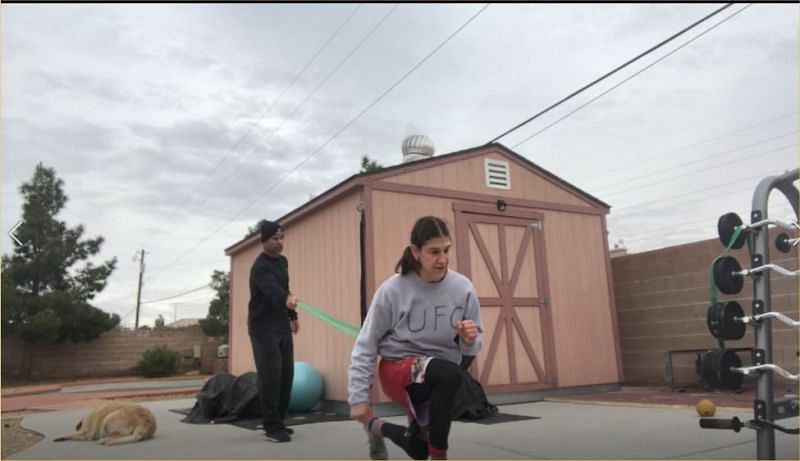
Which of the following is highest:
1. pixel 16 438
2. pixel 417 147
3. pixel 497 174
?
pixel 417 147

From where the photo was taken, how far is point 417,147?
753cm

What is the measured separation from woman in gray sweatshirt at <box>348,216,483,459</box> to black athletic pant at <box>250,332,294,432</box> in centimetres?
180

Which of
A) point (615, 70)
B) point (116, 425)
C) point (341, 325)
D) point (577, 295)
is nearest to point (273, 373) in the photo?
point (116, 425)

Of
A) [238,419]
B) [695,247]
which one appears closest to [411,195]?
[238,419]

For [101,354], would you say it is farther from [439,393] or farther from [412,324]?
[439,393]

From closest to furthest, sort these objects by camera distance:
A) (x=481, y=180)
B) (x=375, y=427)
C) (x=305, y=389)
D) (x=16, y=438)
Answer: (x=375, y=427) → (x=16, y=438) → (x=305, y=389) → (x=481, y=180)

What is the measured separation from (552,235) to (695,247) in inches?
67.6

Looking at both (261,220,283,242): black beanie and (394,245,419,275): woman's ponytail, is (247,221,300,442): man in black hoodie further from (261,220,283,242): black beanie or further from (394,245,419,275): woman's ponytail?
(394,245,419,275): woman's ponytail

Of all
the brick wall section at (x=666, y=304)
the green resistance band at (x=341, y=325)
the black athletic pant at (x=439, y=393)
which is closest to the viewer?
the black athletic pant at (x=439, y=393)

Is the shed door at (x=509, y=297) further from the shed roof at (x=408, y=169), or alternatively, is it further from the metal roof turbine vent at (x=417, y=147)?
the metal roof turbine vent at (x=417, y=147)

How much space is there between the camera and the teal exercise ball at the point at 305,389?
5840 millimetres

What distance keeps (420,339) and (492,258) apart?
4287mm

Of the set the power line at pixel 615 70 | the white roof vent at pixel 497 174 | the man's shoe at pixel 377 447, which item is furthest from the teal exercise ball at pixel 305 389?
the power line at pixel 615 70

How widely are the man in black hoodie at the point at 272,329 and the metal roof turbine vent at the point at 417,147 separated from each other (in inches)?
136
